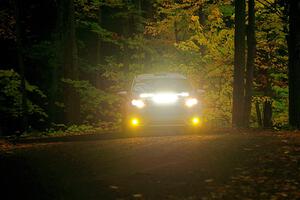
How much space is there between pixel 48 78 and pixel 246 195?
25277 millimetres

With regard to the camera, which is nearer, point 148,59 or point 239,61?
point 239,61

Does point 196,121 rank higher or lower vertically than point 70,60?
lower

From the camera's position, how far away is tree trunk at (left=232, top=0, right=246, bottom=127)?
17.6 metres

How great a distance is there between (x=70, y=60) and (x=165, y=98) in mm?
8562

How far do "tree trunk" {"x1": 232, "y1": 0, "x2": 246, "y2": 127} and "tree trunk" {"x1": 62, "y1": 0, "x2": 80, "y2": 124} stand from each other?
672cm

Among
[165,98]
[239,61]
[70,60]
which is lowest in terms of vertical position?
[165,98]

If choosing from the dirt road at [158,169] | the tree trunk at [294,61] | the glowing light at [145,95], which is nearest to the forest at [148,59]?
the tree trunk at [294,61]

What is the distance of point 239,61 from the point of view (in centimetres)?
1781

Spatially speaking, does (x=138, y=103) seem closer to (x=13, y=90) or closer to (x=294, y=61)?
(x=294, y=61)

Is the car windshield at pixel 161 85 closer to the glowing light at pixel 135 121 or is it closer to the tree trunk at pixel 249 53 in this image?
the glowing light at pixel 135 121

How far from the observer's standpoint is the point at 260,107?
30750mm

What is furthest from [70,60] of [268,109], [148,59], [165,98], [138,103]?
[268,109]

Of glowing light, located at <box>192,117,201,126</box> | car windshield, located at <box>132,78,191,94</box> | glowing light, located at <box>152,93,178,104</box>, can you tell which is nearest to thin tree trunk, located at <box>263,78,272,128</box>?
car windshield, located at <box>132,78,191,94</box>

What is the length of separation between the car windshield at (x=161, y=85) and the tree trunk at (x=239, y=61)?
13.3 ft
